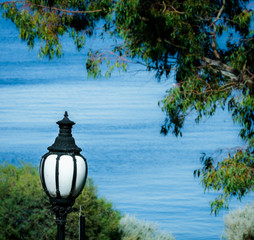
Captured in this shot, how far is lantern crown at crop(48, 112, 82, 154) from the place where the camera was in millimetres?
5254

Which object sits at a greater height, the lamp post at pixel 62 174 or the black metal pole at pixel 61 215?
the lamp post at pixel 62 174

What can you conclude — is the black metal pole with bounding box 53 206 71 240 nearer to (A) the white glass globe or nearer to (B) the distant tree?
(A) the white glass globe

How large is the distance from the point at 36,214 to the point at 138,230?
107 inches

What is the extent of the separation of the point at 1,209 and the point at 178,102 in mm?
4805

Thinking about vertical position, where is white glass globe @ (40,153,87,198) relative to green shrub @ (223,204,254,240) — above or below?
below

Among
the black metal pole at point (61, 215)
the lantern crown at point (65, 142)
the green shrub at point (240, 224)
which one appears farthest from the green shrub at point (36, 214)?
the lantern crown at point (65, 142)

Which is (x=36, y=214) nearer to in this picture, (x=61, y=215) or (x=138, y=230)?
(x=138, y=230)

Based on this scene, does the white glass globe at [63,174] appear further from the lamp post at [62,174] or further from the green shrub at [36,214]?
the green shrub at [36,214]

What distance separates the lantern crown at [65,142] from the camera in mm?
5254

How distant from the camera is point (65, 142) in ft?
17.5

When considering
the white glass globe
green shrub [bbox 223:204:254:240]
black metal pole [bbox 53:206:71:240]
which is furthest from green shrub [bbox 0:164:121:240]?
the white glass globe

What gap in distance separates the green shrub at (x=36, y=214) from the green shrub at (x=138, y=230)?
616 mm

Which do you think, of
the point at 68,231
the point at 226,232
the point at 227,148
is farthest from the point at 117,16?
the point at 226,232

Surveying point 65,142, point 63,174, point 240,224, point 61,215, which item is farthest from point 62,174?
point 240,224
